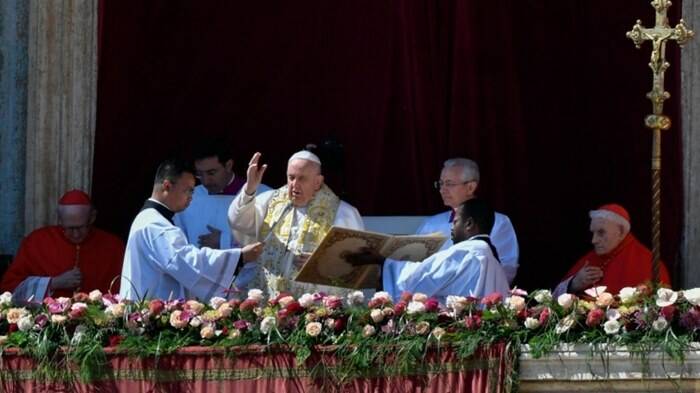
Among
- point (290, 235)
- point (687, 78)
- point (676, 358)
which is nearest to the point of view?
point (676, 358)

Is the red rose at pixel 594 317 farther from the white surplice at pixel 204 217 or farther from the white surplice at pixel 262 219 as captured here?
the white surplice at pixel 204 217

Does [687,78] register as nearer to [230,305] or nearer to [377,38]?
[377,38]

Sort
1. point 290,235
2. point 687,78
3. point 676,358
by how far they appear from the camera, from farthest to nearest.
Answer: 1. point 687,78
2. point 290,235
3. point 676,358

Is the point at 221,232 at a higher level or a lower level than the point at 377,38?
lower

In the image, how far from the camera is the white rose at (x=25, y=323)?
1151 cm

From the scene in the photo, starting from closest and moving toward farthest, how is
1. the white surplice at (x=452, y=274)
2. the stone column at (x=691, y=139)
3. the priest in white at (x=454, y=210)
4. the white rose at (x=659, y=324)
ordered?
1. the white rose at (x=659, y=324)
2. the white surplice at (x=452, y=274)
3. the priest in white at (x=454, y=210)
4. the stone column at (x=691, y=139)

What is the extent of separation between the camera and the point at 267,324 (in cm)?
1141

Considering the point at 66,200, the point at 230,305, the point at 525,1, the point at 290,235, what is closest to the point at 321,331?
the point at 230,305

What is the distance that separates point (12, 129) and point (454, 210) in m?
2.63

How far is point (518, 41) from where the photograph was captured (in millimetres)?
14273

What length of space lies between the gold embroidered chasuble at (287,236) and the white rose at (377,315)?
129 cm

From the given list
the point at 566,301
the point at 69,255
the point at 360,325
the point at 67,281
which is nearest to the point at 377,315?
the point at 360,325

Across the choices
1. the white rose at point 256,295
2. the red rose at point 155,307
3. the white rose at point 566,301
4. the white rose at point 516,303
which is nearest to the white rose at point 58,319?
the red rose at point 155,307

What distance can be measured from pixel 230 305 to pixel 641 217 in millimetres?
3387
